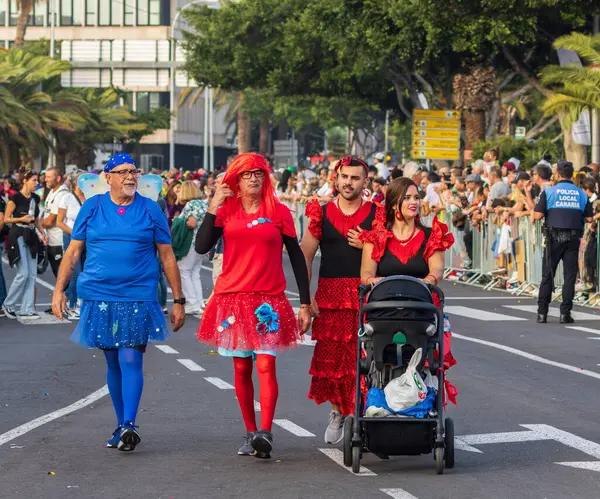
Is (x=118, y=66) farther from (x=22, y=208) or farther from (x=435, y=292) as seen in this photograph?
(x=435, y=292)

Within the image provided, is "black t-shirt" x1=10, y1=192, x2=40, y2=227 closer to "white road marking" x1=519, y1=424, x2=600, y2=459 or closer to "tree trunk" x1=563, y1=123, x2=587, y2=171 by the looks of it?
"white road marking" x1=519, y1=424, x2=600, y2=459

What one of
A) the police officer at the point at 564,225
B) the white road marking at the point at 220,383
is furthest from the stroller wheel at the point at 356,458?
the police officer at the point at 564,225

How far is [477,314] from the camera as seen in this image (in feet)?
65.0

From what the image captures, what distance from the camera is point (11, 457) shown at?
891cm

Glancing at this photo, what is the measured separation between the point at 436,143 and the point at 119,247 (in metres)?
37.4

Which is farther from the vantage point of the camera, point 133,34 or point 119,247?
point 133,34

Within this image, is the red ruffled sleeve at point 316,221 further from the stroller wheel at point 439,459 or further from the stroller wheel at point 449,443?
the stroller wheel at point 439,459

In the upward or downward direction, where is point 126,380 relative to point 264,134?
downward

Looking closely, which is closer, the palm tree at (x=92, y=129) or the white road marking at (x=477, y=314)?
the white road marking at (x=477, y=314)

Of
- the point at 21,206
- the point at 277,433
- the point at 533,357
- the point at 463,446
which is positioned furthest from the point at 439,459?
the point at 21,206

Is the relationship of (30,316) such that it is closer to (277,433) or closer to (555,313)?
(555,313)

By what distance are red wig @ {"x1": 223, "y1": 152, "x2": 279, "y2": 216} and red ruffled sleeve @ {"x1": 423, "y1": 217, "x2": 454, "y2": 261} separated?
918mm

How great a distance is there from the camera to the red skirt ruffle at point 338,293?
353 inches

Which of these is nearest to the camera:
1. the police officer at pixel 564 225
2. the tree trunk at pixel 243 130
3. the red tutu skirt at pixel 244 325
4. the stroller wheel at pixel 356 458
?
the stroller wheel at pixel 356 458
